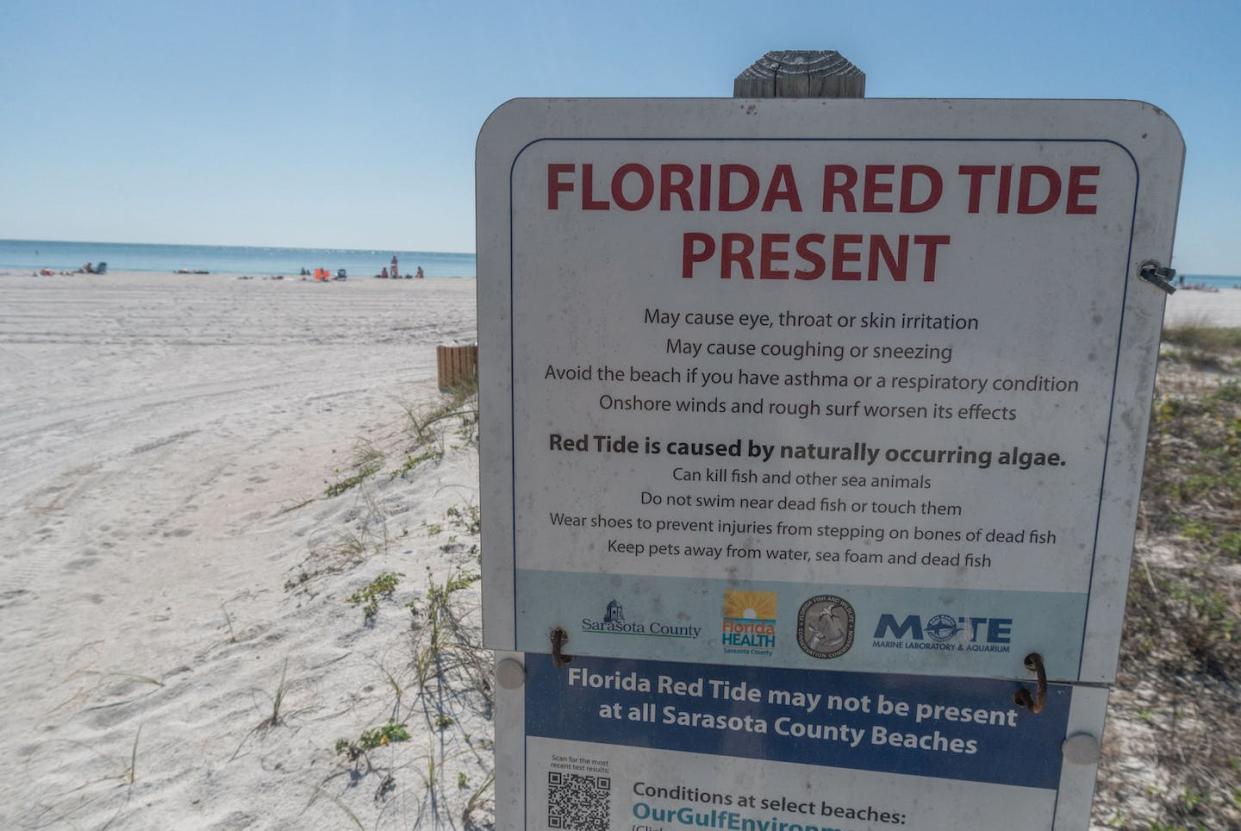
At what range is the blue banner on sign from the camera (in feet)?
5.45

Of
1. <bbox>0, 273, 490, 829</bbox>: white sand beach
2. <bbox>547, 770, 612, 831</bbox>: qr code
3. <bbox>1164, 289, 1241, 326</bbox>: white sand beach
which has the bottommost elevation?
<bbox>0, 273, 490, 829</bbox>: white sand beach

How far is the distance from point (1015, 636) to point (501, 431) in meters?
1.25

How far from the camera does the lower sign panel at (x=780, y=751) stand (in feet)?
5.44

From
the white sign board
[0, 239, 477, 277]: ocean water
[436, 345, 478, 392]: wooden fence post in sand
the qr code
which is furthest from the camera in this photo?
[0, 239, 477, 277]: ocean water

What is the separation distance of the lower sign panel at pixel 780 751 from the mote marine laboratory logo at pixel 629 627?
0.09 metres

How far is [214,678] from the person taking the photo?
4.04 m

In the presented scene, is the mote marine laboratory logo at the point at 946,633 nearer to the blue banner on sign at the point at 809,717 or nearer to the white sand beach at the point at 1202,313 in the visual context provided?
the blue banner on sign at the point at 809,717

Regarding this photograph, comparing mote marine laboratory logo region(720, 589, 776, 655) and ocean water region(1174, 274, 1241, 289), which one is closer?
mote marine laboratory logo region(720, 589, 776, 655)

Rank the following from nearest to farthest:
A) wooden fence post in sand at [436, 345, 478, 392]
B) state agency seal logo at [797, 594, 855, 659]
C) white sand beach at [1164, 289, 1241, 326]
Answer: state agency seal logo at [797, 594, 855, 659] < wooden fence post in sand at [436, 345, 478, 392] < white sand beach at [1164, 289, 1241, 326]

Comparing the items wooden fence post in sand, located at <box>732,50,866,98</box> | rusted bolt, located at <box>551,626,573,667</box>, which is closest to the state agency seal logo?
rusted bolt, located at <box>551,626,573,667</box>

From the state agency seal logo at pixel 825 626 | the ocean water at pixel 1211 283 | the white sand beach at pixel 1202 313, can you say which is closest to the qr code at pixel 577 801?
the state agency seal logo at pixel 825 626

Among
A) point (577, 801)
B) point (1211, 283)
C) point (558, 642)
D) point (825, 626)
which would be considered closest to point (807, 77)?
point (825, 626)

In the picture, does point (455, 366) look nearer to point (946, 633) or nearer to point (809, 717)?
point (809, 717)

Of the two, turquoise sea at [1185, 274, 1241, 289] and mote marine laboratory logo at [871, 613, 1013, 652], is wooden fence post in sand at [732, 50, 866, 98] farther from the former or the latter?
turquoise sea at [1185, 274, 1241, 289]
